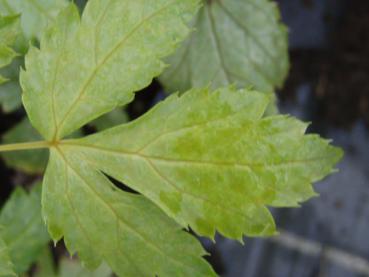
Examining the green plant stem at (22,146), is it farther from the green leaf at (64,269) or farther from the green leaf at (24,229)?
the green leaf at (64,269)

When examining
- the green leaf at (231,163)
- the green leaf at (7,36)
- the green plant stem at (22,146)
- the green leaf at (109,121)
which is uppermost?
the green leaf at (7,36)

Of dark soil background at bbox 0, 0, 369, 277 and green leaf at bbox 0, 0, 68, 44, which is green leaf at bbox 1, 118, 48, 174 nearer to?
green leaf at bbox 0, 0, 68, 44

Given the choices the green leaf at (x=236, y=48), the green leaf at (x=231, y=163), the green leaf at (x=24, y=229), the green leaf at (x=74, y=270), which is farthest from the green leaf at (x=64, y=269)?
the green leaf at (x=231, y=163)

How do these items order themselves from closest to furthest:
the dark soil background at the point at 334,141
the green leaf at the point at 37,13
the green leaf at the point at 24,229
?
the green leaf at the point at 37,13, the green leaf at the point at 24,229, the dark soil background at the point at 334,141

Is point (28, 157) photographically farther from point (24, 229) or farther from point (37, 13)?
point (37, 13)

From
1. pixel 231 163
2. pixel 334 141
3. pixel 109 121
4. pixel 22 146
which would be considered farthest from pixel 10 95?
pixel 334 141

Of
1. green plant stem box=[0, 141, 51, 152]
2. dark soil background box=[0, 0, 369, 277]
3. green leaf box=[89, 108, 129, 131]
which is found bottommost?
dark soil background box=[0, 0, 369, 277]

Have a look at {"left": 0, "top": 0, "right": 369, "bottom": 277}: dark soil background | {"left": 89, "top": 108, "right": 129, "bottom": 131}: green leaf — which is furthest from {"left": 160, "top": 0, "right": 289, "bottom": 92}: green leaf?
{"left": 0, "top": 0, "right": 369, "bottom": 277}: dark soil background
